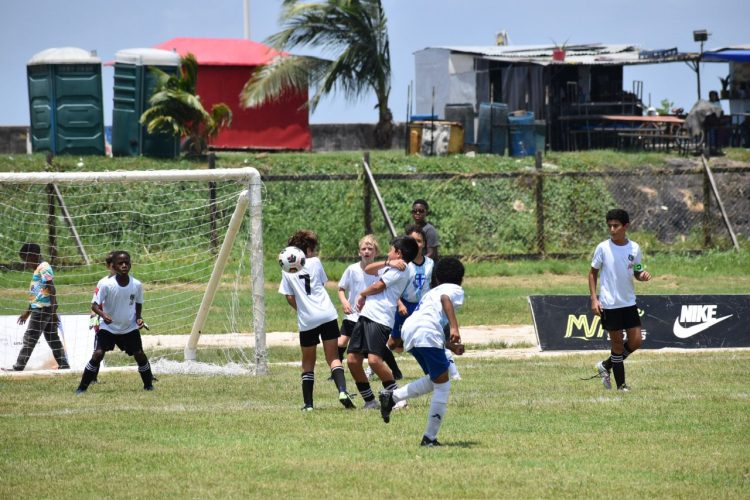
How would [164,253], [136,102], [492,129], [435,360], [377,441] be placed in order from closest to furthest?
[435,360] → [377,441] → [164,253] → [136,102] → [492,129]

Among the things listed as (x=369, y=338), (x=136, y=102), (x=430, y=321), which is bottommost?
(x=369, y=338)

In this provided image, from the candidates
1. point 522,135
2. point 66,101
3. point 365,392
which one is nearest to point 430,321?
point 365,392

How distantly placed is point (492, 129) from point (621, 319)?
22814 mm

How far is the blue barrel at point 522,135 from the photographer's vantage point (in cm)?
3441

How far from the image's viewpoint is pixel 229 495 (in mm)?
7301

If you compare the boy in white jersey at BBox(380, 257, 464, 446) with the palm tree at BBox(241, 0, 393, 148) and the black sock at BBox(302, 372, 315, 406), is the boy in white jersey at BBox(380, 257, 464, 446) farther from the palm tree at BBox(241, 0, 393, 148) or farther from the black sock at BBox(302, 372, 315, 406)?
the palm tree at BBox(241, 0, 393, 148)

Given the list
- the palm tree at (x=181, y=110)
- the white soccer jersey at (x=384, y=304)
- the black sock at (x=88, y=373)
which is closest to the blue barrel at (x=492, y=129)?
the palm tree at (x=181, y=110)

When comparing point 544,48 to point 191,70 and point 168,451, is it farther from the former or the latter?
point 168,451

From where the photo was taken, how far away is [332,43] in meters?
35.3

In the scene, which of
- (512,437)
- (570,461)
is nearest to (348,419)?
(512,437)

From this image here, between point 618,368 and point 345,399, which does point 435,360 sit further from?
point 618,368

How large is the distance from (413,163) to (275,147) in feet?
19.1

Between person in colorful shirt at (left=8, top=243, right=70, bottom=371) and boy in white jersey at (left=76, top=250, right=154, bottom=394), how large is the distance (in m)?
2.02

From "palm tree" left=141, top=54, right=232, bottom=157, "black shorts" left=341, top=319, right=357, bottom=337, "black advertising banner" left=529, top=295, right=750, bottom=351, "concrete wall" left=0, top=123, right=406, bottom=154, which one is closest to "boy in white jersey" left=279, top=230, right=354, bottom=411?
"black shorts" left=341, top=319, right=357, bottom=337
